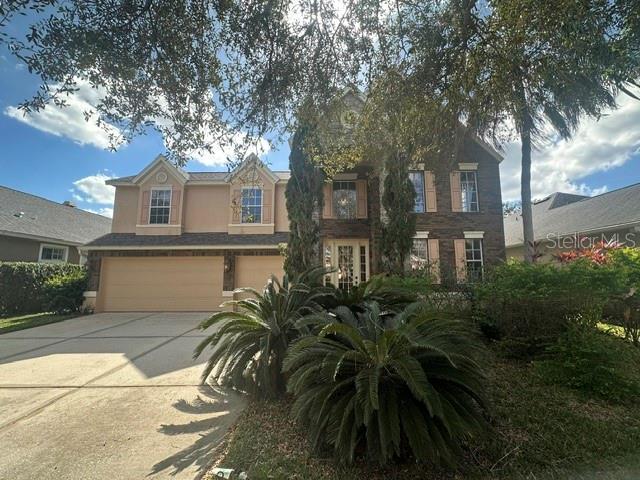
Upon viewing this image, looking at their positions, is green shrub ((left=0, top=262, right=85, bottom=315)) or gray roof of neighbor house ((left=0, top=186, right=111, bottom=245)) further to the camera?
gray roof of neighbor house ((left=0, top=186, right=111, bottom=245))

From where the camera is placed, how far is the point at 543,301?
4812 mm

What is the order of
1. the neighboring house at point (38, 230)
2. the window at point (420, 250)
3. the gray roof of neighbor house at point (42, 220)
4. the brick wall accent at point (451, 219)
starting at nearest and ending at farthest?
the window at point (420, 250) < the brick wall accent at point (451, 219) < the neighboring house at point (38, 230) < the gray roof of neighbor house at point (42, 220)

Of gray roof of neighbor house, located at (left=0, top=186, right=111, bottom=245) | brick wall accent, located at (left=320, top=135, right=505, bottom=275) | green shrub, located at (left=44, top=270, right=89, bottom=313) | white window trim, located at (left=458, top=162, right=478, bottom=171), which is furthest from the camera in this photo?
gray roof of neighbor house, located at (left=0, top=186, right=111, bottom=245)

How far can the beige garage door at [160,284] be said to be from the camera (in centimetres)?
1350

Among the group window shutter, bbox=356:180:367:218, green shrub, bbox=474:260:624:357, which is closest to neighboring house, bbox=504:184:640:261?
window shutter, bbox=356:180:367:218

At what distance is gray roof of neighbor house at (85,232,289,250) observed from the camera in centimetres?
1334

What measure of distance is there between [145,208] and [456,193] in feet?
46.3

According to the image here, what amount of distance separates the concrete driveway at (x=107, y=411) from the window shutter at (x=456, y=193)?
38.7 ft

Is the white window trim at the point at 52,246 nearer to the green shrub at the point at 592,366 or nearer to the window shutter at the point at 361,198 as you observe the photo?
the window shutter at the point at 361,198

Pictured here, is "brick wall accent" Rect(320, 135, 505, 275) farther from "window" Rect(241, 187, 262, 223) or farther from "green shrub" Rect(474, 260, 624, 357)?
"green shrub" Rect(474, 260, 624, 357)

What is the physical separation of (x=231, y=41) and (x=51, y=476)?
17.6 feet

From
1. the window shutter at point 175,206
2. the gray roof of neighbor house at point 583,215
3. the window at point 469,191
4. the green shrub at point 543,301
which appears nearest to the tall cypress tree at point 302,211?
the green shrub at point 543,301

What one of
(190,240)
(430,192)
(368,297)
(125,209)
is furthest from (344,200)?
(125,209)

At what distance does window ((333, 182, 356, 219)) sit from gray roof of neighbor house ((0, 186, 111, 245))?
15404 millimetres
